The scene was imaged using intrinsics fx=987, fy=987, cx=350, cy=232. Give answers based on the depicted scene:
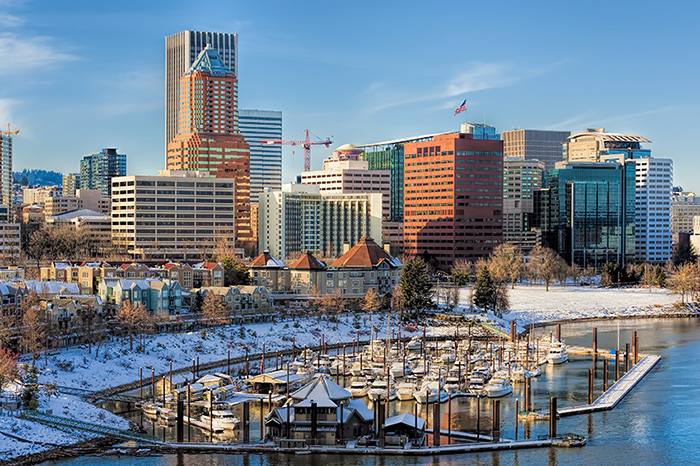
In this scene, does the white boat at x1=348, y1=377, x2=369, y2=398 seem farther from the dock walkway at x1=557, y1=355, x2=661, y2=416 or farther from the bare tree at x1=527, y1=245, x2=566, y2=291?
the bare tree at x1=527, y1=245, x2=566, y2=291

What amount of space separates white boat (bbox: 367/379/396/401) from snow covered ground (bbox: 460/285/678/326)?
150ft

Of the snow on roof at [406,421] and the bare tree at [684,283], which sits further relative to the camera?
the bare tree at [684,283]

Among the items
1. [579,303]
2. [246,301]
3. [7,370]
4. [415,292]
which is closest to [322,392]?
[7,370]

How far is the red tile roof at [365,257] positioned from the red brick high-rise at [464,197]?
5787 cm

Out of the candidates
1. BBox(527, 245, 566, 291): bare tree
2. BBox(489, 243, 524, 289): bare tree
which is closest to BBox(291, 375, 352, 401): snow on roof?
BBox(489, 243, 524, 289): bare tree

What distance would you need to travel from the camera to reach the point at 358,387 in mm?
74438

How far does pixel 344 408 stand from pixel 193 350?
1190 inches

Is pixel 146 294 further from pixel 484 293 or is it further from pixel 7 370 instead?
pixel 484 293

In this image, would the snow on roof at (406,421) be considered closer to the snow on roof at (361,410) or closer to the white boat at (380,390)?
the snow on roof at (361,410)

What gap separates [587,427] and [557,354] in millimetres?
28624

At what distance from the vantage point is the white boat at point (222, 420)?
61.2 meters

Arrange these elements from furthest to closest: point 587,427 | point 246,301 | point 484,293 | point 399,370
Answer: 1. point 484,293
2. point 246,301
3. point 399,370
4. point 587,427

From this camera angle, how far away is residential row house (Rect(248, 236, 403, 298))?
121250 millimetres

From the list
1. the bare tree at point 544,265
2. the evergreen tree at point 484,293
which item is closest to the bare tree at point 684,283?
the bare tree at point 544,265
